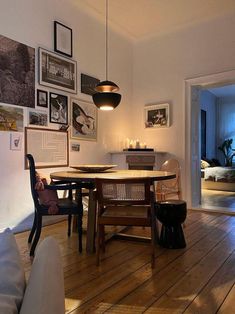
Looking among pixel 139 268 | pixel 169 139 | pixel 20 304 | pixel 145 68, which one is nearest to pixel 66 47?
pixel 145 68

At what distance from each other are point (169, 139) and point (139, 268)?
3.20 m

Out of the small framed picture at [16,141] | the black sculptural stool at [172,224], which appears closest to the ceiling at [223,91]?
the black sculptural stool at [172,224]

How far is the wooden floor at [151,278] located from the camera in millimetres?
1741

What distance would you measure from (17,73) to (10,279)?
332cm

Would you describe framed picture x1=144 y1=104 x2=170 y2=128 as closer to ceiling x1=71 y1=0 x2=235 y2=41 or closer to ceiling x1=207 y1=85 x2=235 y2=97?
ceiling x1=71 y1=0 x2=235 y2=41

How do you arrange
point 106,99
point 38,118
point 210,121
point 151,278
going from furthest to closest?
point 210,121
point 38,118
point 106,99
point 151,278

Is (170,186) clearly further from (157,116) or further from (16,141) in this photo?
(16,141)

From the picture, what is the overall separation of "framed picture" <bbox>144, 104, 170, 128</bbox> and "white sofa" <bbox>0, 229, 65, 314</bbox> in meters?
4.69

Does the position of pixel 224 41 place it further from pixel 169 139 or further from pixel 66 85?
pixel 66 85

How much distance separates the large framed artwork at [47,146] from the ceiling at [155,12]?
209cm

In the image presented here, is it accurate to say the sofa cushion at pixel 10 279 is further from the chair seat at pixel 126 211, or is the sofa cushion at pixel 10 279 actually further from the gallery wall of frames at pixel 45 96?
the gallery wall of frames at pixel 45 96

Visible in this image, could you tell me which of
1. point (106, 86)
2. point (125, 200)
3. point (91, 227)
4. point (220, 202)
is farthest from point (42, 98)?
point (220, 202)

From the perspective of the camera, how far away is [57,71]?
404 cm

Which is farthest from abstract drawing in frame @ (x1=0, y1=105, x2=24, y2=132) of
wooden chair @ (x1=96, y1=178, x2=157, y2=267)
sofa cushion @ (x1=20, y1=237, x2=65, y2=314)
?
sofa cushion @ (x1=20, y1=237, x2=65, y2=314)
